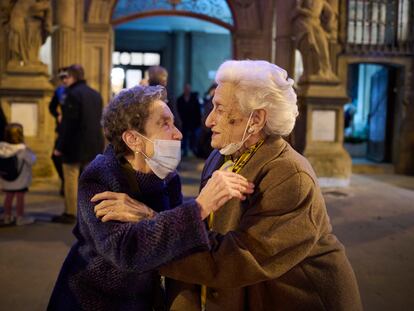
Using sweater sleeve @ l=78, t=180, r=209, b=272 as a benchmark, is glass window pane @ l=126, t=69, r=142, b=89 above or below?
above

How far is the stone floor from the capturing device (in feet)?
13.3

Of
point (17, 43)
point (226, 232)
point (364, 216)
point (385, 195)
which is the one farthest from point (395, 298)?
point (17, 43)

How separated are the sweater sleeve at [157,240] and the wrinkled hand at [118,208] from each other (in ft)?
0.15

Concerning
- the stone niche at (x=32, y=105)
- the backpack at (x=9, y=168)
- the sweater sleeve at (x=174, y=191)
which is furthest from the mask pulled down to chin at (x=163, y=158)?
the stone niche at (x=32, y=105)

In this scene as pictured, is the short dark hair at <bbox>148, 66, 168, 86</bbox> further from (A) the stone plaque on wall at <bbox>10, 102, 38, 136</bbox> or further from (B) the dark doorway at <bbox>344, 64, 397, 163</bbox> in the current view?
(B) the dark doorway at <bbox>344, 64, 397, 163</bbox>

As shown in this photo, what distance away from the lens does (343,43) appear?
1134cm

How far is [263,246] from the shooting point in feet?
Result: 5.44

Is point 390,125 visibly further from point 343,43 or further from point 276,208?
point 276,208

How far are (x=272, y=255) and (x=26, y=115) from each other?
8.40 meters

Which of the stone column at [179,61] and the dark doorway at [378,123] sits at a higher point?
the stone column at [179,61]

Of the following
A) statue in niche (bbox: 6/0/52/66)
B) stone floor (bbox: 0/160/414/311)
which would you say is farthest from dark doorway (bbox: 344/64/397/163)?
statue in niche (bbox: 6/0/52/66)

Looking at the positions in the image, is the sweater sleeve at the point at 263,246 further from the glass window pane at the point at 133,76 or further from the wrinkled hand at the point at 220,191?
the glass window pane at the point at 133,76

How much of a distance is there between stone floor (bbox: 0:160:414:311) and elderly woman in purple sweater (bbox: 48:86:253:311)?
2082 millimetres

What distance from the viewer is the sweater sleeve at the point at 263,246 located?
166cm
